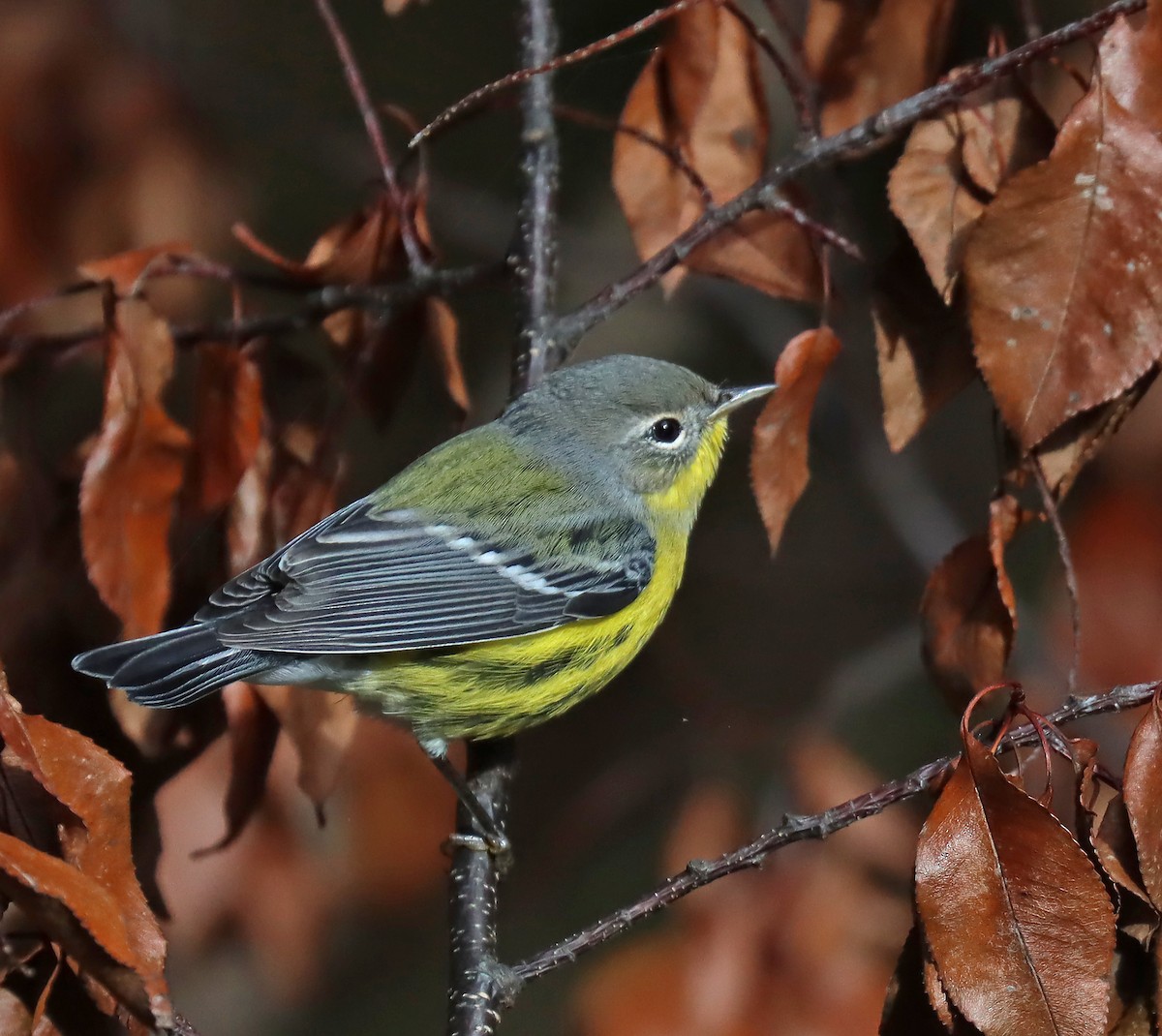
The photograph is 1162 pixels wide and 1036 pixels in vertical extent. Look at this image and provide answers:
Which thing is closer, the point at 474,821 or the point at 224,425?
the point at 224,425

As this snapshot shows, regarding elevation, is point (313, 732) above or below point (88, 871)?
below

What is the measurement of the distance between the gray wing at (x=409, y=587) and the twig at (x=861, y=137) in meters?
0.63

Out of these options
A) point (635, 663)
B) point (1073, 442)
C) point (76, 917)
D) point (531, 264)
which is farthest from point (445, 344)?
point (635, 663)

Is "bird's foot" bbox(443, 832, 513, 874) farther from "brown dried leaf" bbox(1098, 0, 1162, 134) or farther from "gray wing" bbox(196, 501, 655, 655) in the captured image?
"brown dried leaf" bbox(1098, 0, 1162, 134)

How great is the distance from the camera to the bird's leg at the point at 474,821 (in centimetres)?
264

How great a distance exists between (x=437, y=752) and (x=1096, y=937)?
1.58m

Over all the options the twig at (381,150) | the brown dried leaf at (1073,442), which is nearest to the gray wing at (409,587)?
the twig at (381,150)

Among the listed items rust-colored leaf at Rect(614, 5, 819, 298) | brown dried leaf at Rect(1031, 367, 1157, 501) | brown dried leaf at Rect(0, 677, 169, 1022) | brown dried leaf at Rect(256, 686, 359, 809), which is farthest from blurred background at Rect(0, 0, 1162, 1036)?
brown dried leaf at Rect(0, 677, 169, 1022)

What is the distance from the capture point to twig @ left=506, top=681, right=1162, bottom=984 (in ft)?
5.85

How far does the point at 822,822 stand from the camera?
6.19ft

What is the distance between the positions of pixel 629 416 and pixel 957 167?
1.08 meters

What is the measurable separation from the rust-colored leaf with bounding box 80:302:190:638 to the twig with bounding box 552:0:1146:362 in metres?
0.97

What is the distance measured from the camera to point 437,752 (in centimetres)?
285

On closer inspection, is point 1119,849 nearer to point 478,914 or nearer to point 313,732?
point 478,914
